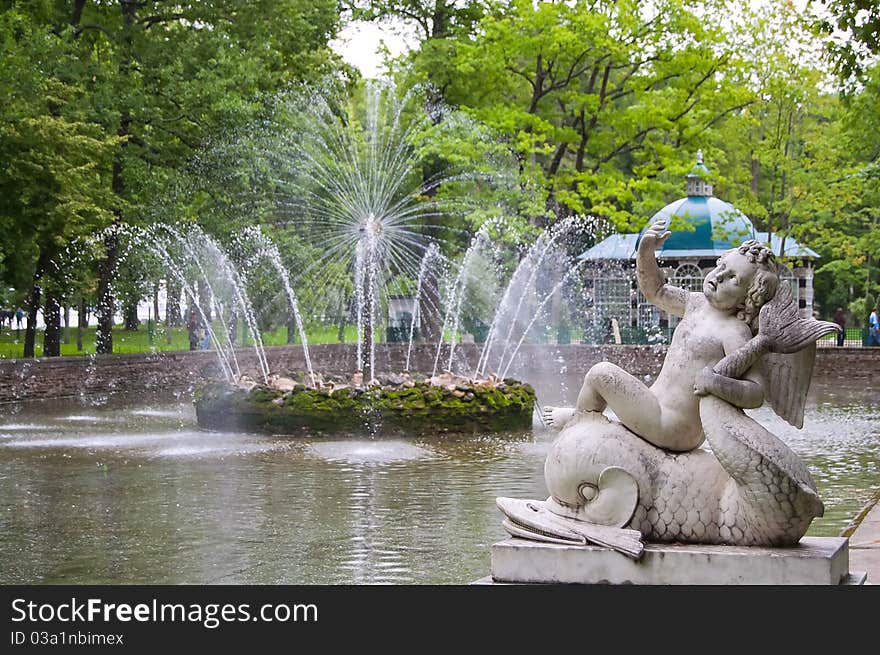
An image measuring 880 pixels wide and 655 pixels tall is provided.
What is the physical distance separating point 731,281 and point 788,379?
0.59 metres

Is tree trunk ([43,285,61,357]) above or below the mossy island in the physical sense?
above

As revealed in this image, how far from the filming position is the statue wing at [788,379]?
22.1ft

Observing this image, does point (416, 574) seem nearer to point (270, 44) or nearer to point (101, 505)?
point (101, 505)

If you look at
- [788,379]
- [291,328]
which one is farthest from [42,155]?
[291,328]

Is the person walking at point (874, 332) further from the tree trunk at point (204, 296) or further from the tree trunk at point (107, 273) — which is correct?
the tree trunk at point (107, 273)

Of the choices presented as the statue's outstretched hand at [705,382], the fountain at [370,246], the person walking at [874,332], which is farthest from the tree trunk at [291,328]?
the statue's outstretched hand at [705,382]

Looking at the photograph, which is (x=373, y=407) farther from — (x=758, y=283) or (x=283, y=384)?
(x=758, y=283)

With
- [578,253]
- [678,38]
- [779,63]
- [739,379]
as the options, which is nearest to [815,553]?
[739,379]

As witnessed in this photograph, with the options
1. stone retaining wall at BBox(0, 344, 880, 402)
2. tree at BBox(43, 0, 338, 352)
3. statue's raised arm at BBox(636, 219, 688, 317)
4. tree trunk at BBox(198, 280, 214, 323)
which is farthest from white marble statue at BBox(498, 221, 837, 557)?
tree trunk at BBox(198, 280, 214, 323)

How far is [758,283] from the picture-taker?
6844mm

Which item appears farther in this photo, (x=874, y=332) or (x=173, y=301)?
(x=173, y=301)

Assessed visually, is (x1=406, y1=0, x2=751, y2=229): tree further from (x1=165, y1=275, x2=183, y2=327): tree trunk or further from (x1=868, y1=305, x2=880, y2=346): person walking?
(x1=165, y1=275, x2=183, y2=327): tree trunk

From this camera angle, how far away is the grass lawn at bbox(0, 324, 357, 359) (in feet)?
133

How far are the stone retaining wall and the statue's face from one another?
73.8 feet
